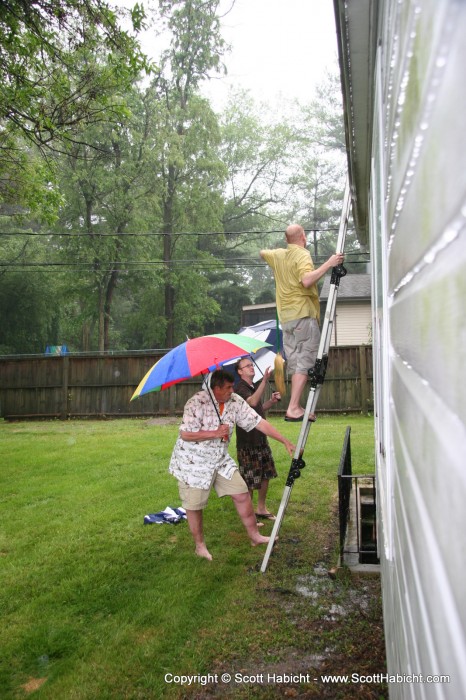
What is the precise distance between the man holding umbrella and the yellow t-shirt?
1056 millimetres

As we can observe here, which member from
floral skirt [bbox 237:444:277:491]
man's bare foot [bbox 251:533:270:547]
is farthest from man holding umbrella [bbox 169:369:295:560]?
floral skirt [bbox 237:444:277:491]

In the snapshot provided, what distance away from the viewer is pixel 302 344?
4.26m

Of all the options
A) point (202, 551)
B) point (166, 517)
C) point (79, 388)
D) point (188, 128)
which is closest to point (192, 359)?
point (202, 551)

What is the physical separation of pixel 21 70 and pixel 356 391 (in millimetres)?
11211

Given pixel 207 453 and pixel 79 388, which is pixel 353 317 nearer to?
pixel 79 388

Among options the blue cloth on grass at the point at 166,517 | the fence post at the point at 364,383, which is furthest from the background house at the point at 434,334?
the fence post at the point at 364,383

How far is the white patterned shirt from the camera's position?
5008mm

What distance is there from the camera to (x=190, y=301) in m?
30.3

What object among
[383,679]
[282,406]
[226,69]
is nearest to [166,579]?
[383,679]

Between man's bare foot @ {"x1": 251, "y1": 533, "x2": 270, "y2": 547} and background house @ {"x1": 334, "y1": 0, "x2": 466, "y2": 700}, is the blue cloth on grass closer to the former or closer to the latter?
man's bare foot @ {"x1": 251, "y1": 533, "x2": 270, "y2": 547}

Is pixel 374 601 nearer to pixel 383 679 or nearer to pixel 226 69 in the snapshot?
pixel 383 679

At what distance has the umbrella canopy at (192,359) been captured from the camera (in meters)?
4.93

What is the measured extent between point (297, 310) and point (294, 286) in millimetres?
179

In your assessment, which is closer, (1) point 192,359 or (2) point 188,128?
(1) point 192,359
